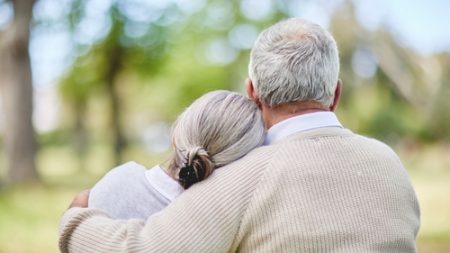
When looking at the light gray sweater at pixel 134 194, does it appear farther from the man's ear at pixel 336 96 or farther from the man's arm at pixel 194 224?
the man's ear at pixel 336 96

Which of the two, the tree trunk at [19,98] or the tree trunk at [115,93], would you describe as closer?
the tree trunk at [19,98]

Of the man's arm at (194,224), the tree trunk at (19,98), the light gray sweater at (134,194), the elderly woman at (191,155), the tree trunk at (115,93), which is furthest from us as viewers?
the tree trunk at (115,93)

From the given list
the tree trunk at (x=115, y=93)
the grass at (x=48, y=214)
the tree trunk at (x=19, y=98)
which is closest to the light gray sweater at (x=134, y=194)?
the grass at (x=48, y=214)

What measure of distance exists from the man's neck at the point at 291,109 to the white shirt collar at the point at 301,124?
0.05 ft

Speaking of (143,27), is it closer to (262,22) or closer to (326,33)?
(262,22)

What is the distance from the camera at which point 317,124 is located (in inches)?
90.5

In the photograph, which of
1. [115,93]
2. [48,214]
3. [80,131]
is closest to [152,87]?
[80,131]

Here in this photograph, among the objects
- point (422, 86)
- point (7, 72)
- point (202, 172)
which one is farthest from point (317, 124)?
point (422, 86)

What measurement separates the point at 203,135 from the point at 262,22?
A: 25086 millimetres

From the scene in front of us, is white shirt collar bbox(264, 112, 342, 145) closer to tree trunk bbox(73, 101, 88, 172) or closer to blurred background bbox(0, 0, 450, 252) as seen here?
blurred background bbox(0, 0, 450, 252)

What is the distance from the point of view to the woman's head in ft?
7.30

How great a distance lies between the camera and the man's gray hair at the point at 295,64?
7.34 feet

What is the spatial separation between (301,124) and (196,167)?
1.09 feet

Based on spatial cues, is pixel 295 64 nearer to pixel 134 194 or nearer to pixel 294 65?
pixel 294 65
